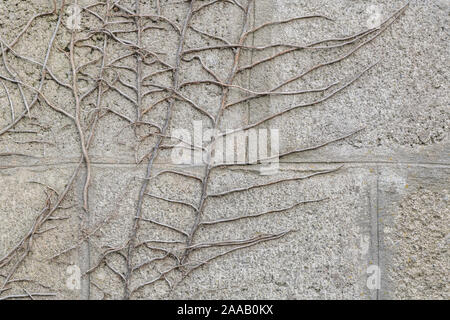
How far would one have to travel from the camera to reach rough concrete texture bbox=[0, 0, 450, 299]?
1433 mm

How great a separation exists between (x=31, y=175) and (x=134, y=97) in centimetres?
41

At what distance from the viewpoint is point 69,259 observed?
4.79 ft

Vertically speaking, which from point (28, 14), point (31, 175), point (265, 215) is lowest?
point (265, 215)

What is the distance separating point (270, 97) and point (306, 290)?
0.61 metres

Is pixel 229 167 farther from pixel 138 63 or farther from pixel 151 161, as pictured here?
pixel 138 63

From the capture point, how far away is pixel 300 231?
4.71 ft

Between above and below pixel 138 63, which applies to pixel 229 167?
below

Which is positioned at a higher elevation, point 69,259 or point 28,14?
point 28,14

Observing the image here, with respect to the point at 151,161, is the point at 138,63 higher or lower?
→ higher

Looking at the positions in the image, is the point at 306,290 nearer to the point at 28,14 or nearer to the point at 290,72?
the point at 290,72

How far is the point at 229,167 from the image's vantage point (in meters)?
1.46

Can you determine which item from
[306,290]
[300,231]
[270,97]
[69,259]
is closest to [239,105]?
[270,97]

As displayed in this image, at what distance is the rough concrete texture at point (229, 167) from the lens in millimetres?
1433

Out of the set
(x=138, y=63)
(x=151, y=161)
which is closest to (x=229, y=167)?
(x=151, y=161)
